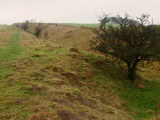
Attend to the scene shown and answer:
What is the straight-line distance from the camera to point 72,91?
40.5 ft

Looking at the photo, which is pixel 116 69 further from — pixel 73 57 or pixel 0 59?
pixel 0 59

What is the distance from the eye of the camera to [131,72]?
21.4 meters

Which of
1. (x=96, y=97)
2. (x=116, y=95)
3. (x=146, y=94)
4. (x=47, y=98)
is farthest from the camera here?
(x=146, y=94)

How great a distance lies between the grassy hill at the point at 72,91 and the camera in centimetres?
857

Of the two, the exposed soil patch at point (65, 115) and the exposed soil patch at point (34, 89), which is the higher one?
the exposed soil patch at point (34, 89)

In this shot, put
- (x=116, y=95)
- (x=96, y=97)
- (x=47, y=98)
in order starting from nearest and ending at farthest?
(x=47, y=98) < (x=96, y=97) < (x=116, y=95)

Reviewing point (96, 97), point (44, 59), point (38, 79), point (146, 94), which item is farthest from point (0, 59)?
point (146, 94)

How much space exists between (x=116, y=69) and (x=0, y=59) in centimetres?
1405

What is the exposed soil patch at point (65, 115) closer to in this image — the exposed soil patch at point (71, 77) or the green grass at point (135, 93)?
the green grass at point (135, 93)

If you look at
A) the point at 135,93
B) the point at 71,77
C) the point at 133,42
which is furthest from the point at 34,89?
the point at 133,42

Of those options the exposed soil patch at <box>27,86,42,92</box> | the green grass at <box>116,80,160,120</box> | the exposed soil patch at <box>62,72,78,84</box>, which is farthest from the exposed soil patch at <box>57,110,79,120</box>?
the exposed soil patch at <box>62,72,78,84</box>

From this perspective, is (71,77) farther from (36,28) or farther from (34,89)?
(36,28)

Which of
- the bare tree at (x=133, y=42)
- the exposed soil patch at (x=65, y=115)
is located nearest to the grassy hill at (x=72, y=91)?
the exposed soil patch at (x=65, y=115)

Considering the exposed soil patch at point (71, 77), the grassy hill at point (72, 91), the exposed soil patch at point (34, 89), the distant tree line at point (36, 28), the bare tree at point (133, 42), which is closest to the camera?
the grassy hill at point (72, 91)
